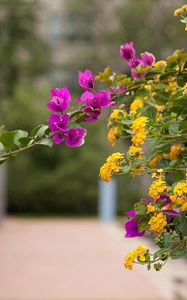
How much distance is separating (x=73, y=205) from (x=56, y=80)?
15.4 m

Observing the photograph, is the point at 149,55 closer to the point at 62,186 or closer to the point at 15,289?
the point at 15,289

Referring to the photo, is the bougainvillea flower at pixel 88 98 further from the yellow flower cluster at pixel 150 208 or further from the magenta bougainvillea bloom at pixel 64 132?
the yellow flower cluster at pixel 150 208

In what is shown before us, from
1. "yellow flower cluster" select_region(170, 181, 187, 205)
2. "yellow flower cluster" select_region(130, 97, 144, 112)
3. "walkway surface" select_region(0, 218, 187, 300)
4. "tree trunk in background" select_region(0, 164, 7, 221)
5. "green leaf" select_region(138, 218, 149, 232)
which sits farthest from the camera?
"tree trunk in background" select_region(0, 164, 7, 221)

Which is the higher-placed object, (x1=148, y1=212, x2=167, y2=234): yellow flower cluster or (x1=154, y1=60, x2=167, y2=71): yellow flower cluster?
(x1=154, y1=60, x2=167, y2=71): yellow flower cluster

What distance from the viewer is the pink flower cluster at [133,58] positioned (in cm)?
252

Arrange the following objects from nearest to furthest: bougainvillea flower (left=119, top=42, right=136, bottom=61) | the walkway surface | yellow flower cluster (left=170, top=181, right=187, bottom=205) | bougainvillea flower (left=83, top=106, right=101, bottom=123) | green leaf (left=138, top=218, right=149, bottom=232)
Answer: yellow flower cluster (left=170, top=181, right=187, bottom=205)
green leaf (left=138, top=218, right=149, bottom=232)
bougainvillea flower (left=83, top=106, right=101, bottom=123)
bougainvillea flower (left=119, top=42, right=136, bottom=61)
the walkway surface

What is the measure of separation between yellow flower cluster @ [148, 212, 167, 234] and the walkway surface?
16.9ft

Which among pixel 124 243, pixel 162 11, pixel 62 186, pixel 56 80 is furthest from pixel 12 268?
pixel 56 80

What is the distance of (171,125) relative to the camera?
2318 mm

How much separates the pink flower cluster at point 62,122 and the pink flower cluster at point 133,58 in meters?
0.36

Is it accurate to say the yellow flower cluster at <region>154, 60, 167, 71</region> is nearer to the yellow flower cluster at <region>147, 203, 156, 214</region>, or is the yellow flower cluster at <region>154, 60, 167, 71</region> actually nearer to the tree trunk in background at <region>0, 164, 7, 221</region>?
the yellow flower cluster at <region>147, 203, 156, 214</region>

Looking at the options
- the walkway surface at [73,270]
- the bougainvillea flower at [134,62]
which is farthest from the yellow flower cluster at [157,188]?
the walkway surface at [73,270]

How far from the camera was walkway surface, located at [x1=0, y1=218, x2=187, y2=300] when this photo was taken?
332 inches

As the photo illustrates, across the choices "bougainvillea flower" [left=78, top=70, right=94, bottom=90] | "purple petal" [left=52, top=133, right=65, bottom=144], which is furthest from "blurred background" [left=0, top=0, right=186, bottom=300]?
"purple petal" [left=52, top=133, right=65, bottom=144]
